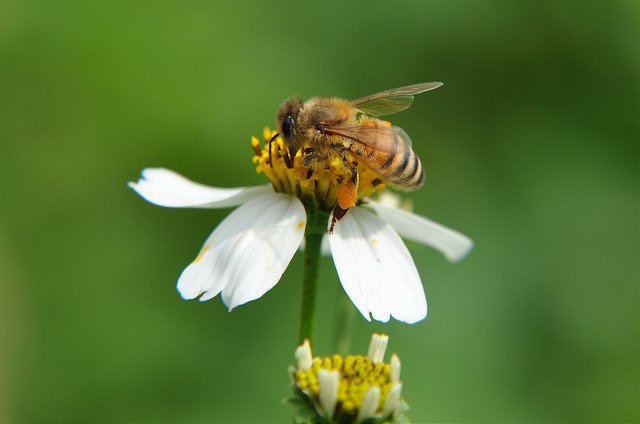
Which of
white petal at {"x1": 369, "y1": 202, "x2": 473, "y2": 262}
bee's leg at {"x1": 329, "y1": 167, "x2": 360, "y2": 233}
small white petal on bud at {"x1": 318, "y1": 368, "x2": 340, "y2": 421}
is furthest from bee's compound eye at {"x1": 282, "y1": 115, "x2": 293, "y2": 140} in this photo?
small white petal on bud at {"x1": 318, "y1": 368, "x2": 340, "y2": 421}

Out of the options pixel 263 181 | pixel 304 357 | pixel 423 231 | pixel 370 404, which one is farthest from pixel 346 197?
pixel 263 181

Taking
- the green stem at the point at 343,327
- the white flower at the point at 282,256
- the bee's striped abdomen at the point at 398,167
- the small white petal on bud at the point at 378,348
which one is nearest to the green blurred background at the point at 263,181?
the green stem at the point at 343,327

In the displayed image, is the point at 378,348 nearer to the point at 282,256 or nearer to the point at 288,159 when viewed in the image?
the point at 282,256

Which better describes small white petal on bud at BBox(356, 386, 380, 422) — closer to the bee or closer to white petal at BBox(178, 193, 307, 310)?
white petal at BBox(178, 193, 307, 310)

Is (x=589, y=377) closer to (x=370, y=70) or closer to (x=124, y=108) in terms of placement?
(x=370, y=70)

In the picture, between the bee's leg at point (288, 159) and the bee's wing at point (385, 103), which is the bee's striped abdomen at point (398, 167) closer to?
the bee's leg at point (288, 159)

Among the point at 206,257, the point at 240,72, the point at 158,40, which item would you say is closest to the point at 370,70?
the point at 240,72
